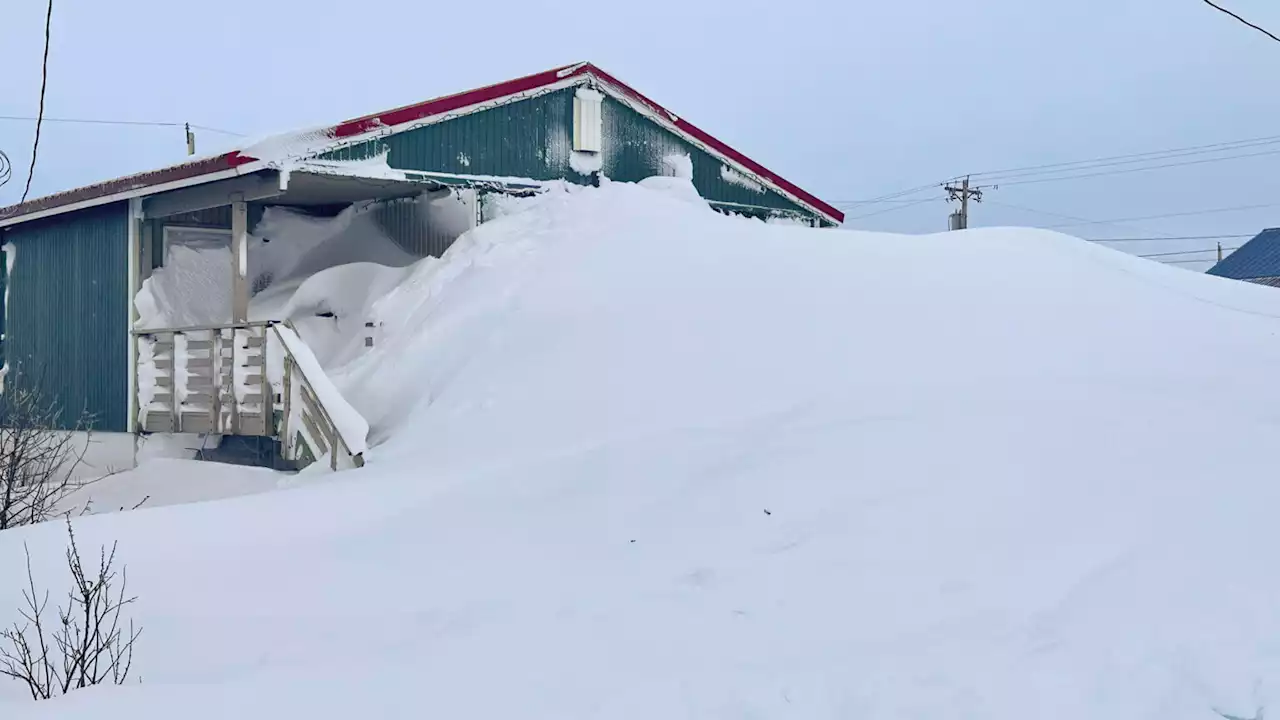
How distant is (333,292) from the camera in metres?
12.8

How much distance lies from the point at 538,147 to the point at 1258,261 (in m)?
37.1

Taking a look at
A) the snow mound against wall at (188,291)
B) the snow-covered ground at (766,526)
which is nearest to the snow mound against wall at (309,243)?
the snow mound against wall at (188,291)

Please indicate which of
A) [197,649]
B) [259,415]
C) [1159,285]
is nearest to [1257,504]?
[197,649]

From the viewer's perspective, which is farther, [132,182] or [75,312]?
[75,312]

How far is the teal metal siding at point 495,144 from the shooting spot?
11.9 metres

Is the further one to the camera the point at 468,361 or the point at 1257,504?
the point at 468,361

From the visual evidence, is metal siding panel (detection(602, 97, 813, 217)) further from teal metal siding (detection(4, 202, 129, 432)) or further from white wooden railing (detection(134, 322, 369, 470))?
teal metal siding (detection(4, 202, 129, 432))

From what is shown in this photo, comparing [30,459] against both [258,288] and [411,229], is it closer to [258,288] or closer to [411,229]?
[258,288]

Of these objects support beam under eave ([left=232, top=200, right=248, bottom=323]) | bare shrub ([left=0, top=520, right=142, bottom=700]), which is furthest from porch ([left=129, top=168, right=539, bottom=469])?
bare shrub ([left=0, top=520, right=142, bottom=700])

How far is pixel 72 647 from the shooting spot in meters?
4.33

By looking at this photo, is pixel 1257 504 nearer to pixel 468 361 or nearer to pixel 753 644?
pixel 753 644

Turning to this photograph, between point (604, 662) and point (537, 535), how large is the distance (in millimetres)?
1606

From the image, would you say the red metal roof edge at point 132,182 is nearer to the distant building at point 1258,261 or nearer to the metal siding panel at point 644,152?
the metal siding panel at point 644,152

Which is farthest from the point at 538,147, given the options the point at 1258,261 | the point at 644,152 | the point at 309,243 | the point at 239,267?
the point at 1258,261
